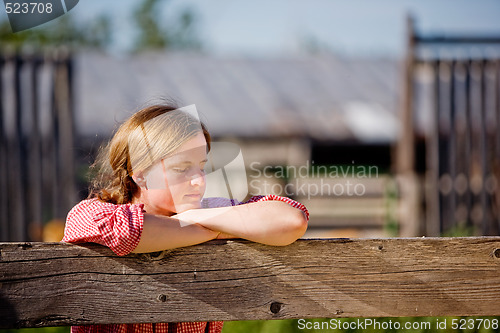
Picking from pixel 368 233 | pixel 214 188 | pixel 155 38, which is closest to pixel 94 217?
pixel 214 188

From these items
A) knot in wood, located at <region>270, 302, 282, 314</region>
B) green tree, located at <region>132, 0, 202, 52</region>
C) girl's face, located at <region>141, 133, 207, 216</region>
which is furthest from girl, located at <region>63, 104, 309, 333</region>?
green tree, located at <region>132, 0, 202, 52</region>

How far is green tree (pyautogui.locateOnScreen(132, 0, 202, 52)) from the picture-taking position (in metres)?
37.5

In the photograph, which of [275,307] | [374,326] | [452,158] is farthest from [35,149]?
[275,307]

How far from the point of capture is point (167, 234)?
146 centimetres

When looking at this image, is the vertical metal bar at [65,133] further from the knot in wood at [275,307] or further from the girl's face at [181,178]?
the knot in wood at [275,307]

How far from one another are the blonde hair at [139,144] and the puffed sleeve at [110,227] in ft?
0.56

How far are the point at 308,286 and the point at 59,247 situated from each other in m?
0.63

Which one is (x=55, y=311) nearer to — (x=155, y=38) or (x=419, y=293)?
(x=419, y=293)

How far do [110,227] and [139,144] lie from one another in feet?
1.04

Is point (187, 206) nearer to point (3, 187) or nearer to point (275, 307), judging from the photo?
point (275, 307)

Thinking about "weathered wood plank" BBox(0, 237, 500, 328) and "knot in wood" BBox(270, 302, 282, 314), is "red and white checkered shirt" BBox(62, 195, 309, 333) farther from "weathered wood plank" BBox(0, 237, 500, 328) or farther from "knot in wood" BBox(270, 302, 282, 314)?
"knot in wood" BBox(270, 302, 282, 314)

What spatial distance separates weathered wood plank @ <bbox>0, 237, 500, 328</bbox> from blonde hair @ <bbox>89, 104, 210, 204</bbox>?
292mm

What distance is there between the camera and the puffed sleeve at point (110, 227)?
1.42 metres

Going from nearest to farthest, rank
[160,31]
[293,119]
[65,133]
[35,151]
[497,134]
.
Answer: [497,134]
[35,151]
[65,133]
[293,119]
[160,31]
